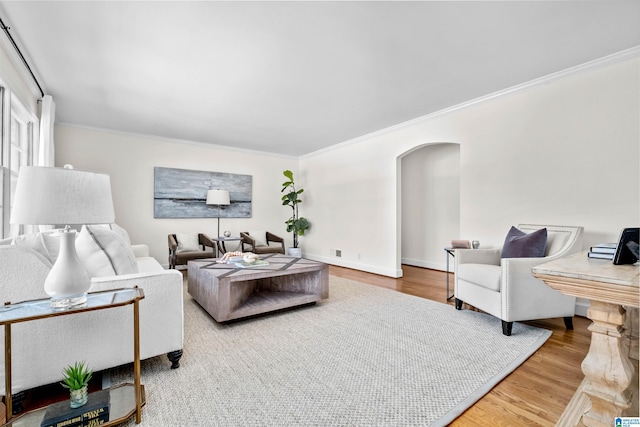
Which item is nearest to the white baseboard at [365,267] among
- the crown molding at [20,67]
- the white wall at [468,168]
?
the white wall at [468,168]

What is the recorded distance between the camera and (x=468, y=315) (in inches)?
106

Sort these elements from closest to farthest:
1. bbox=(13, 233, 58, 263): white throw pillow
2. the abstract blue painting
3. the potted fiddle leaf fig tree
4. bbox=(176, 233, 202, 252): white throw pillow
Answer: bbox=(13, 233, 58, 263): white throw pillow → bbox=(176, 233, 202, 252): white throw pillow → the abstract blue painting → the potted fiddle leaf fig tree

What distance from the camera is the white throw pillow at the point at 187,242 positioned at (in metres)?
4.84

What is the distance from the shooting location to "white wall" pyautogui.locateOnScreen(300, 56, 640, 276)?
8.33 ft

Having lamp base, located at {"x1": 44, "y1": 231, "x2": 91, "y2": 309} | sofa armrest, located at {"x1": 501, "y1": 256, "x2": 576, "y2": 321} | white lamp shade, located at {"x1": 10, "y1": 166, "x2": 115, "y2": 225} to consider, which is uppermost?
white lamp shade, located at {"x1": 10, "y1": 166, "x2": 115, "y2": 225}

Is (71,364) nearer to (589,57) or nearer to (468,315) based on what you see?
(468,315)

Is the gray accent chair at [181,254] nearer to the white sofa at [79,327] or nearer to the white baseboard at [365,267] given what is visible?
the white baseboard at [365,267]

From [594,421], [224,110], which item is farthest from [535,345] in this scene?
[224,110]

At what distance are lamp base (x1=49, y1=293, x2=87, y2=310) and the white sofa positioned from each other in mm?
239

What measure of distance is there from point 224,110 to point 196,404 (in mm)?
3407

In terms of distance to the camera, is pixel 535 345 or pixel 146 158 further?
pixel 146 158

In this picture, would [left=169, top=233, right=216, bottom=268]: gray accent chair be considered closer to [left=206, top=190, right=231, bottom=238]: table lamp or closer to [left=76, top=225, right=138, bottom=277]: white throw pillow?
[left=206, top=190, right=231, bottom=238]: table lamp

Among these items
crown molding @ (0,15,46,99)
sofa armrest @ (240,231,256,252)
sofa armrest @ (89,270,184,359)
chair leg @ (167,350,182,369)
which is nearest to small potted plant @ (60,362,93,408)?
sofa armrest @ (89,270,184,359)

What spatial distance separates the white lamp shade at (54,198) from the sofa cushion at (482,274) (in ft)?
9.01
